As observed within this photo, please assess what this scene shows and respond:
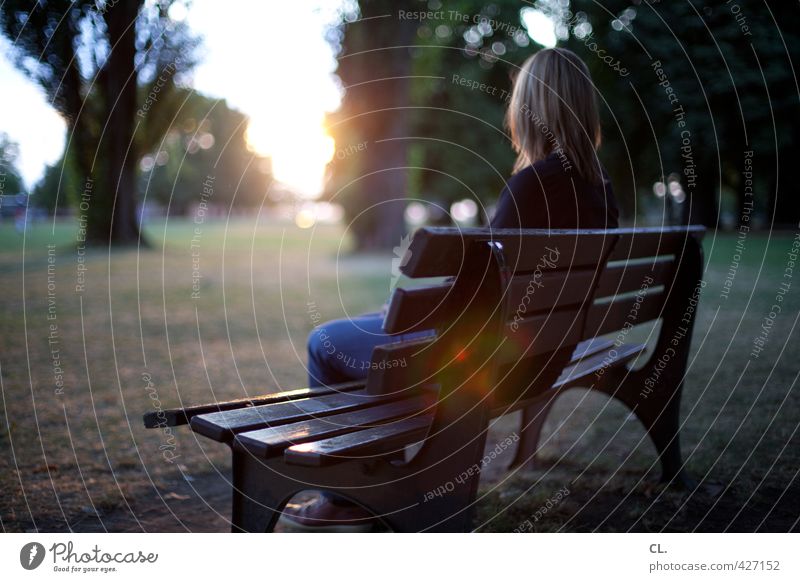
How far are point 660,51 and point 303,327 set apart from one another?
51.2ft

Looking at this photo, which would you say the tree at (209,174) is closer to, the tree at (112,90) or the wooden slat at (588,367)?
the tree at (112,90)

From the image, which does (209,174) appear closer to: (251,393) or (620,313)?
(251,393)

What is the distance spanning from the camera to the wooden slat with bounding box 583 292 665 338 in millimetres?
3059

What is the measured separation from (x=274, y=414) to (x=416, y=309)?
2.13 ft

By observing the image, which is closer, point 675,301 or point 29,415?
point 675,301

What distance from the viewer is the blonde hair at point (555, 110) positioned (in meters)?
3.18

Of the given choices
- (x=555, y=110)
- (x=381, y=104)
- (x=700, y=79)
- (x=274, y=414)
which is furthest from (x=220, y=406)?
(x=700, y=79)

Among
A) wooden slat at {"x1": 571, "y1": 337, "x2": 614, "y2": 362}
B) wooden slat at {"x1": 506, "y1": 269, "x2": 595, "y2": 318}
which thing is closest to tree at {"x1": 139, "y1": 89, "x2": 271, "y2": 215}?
wooden slat at {"x1": 571, "y1": 337, "x2": 614, "y2": 362}

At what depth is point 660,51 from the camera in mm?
20391

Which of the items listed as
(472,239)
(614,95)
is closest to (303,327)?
(472,239)

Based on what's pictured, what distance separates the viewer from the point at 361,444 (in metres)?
2.22

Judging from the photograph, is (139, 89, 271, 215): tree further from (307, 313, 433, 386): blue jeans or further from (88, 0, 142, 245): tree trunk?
(307, 313, 433, 386): blue jeans

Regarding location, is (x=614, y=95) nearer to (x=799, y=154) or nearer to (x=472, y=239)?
Answer: (x=799, y=154)

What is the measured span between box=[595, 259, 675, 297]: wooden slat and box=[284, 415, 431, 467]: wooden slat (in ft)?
3.18
